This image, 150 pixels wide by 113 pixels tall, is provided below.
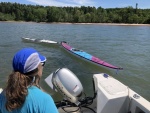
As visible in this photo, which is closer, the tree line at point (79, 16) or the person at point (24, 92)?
the person at point (24, 92)

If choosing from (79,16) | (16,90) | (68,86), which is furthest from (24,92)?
(79,16)

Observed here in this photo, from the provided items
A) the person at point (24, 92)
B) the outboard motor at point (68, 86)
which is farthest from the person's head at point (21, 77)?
the outboard motor at point (68, 86)

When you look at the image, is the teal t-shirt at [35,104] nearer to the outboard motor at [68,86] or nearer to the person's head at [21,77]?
the person's head at [21,77]

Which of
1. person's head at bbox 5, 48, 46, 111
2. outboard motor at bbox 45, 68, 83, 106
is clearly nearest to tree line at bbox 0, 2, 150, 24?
outboard motor at bbox 45, 68, 83, 106

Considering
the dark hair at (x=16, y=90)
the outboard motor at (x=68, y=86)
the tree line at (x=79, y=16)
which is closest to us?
the dark hair at (x=16, y=90)

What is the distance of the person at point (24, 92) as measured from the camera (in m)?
1.28

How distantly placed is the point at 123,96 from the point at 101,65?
6.49 m

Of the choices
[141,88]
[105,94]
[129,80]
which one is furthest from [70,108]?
[129,80]

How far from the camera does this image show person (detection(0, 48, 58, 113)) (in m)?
1.28

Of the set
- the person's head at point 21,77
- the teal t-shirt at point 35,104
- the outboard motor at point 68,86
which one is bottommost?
the outboard motor at point 68,86

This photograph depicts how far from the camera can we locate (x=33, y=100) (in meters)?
1.29

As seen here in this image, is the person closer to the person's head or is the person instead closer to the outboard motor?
the person's head

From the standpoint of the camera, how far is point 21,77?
4.28ft

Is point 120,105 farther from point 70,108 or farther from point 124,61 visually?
point 124,61
